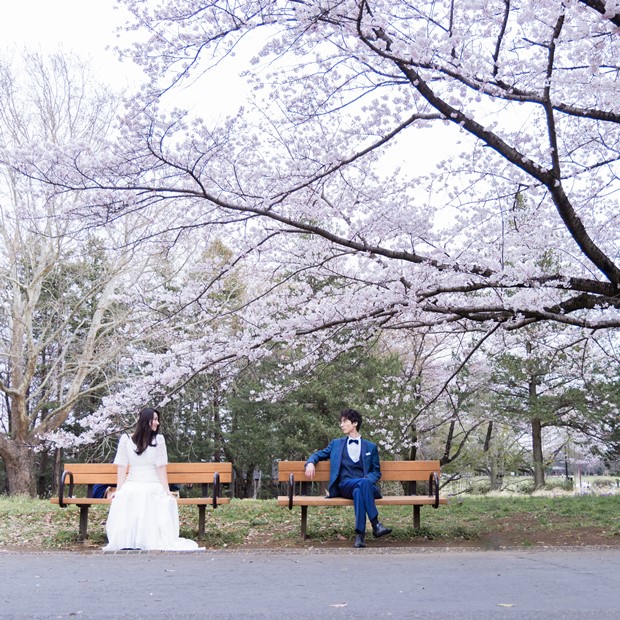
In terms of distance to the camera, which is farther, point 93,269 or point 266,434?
point 266,434

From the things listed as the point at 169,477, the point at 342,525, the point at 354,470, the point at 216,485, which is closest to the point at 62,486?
the point at 169,477

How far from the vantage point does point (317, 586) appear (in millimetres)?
4723

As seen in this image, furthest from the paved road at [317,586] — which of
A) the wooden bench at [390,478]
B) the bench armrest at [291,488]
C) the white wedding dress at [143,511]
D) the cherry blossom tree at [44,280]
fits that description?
the cherry blossom tree at [44,280]

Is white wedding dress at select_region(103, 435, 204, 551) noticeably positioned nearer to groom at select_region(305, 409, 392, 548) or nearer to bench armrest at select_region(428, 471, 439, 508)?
groom at select_region(305, 409, 392, 548)

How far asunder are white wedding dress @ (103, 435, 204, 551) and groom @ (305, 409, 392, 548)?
4.73 ft

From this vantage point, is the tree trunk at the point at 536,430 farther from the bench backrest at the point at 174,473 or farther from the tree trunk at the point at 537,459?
the bench backrest at the point at 174,473

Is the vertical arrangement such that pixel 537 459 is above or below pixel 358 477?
below

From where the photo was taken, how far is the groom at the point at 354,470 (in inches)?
305

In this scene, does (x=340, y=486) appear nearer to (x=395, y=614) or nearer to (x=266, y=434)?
(x=395, y=614)

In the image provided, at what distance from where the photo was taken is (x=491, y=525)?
923cm

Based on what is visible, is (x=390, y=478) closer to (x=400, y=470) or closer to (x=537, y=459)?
(x=400, y=470)

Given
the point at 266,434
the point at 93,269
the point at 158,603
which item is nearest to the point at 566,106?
the point at 158,603

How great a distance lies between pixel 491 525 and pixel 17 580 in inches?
228

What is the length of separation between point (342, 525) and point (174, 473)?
2058mm
